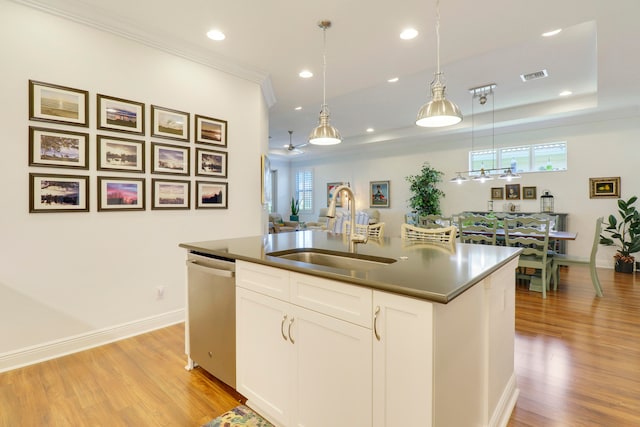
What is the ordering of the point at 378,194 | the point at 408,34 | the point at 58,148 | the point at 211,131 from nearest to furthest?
1. the point at 58,148
2. the point at 408,34
3. the point at 211,131
4. the point at 378,194

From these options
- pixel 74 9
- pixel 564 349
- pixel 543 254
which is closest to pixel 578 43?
pixel 543 254

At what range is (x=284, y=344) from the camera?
1642 millimetres

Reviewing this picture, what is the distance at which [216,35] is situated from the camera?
123 inches

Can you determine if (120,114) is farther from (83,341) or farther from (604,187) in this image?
(604,187)

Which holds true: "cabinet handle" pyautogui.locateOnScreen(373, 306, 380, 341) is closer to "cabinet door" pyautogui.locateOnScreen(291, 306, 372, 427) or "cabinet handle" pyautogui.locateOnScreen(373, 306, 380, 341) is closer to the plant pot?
"cabinet door" pyautogui.locateOnScreen(291, 306, 372, 427)

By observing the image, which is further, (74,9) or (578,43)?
(578,43)

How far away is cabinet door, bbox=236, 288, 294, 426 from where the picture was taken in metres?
1.64

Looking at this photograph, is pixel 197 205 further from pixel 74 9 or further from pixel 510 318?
pixel 510 318

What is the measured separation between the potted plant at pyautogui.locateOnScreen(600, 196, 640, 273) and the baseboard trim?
7116 mm

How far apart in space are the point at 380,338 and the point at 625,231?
7044 mm

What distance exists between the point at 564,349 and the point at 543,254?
5.60 ft

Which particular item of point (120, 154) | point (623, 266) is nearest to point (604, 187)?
point (623, 266)

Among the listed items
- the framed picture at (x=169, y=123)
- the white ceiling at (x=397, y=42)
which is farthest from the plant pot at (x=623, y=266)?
the framed picture at (x=169, y=123)

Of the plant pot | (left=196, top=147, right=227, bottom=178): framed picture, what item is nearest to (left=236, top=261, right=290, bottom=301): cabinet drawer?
(left=196, top=147, right=227, bottom=178): framed picture
